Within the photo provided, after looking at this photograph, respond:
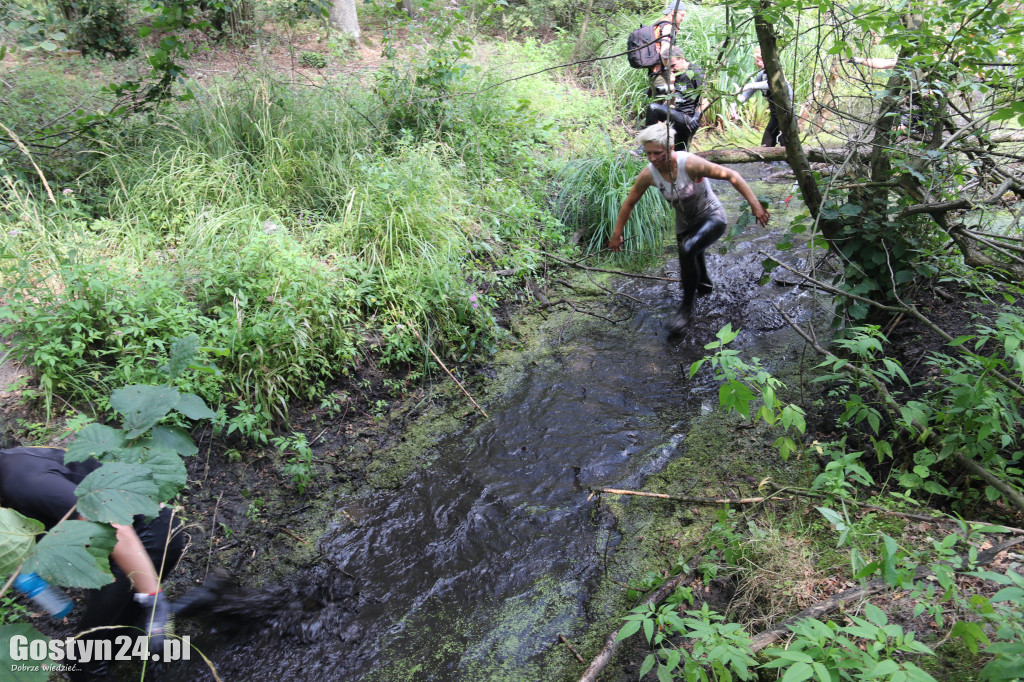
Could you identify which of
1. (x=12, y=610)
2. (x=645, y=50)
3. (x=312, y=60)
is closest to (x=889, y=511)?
(x=12, y=610)

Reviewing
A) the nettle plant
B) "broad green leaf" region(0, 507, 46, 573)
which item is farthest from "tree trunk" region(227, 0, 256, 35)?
"broad green leaf" region(0, 507, 46, 573)

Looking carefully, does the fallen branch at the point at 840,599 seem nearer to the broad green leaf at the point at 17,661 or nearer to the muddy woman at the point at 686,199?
the broad green leaf at the point at 17,661

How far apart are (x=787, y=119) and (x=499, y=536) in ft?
10.3

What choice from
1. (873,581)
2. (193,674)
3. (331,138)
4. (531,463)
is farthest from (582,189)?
(193,674)

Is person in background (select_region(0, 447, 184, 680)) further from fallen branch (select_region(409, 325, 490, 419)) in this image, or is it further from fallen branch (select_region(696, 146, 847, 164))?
fallen branch (select_region(696, 146, 847, 164))

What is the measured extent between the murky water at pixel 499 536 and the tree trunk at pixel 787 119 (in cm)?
125

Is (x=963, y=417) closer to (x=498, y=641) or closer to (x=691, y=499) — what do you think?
(x=691, y=499)

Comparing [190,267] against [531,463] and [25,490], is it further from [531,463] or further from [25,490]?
[531,463]

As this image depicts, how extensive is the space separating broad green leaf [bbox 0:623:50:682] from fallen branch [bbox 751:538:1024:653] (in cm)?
216

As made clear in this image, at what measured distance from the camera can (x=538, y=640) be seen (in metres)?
2.62

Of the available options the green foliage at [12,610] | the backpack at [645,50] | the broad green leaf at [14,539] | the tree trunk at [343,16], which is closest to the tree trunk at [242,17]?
the tree trunk at [343,16]

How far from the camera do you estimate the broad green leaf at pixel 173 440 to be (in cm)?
182

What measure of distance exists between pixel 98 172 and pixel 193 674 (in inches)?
173

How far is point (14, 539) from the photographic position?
1.42 m
